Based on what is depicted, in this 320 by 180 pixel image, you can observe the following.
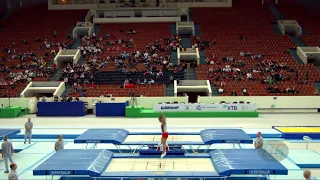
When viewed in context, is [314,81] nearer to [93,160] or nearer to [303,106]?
[303,106]

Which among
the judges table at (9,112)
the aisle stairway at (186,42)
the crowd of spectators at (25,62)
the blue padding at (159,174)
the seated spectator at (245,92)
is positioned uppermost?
the aisle stairway at (186,42)

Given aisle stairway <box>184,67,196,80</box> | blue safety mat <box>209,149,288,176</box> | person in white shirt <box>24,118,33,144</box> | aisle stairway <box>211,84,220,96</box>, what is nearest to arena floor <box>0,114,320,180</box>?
person in white shirt <box>24,118,33,144</box>

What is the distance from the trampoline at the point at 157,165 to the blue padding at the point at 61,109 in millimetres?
17535

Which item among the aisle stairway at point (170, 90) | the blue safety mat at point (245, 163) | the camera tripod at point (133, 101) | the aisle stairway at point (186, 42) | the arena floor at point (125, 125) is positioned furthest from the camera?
the aisle stairway at point (186, 42)

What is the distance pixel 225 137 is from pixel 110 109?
16209 millimetres

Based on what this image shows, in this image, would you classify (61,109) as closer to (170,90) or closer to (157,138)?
(170,90)

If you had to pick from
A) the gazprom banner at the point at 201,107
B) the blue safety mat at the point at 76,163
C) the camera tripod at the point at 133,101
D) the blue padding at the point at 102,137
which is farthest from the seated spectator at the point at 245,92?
the blue safety mat at the point at 76,163

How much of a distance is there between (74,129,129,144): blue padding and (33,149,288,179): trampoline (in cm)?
193

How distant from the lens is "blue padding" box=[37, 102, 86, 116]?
1203 inches

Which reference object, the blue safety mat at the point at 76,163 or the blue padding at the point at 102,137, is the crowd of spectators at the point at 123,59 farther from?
the blue safety mat at the point at 76,163

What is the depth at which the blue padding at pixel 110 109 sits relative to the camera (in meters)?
30.1

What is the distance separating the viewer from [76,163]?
11.5 metres

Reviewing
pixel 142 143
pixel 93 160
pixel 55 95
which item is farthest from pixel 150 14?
pixel 93 160

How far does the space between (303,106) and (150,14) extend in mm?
24904
